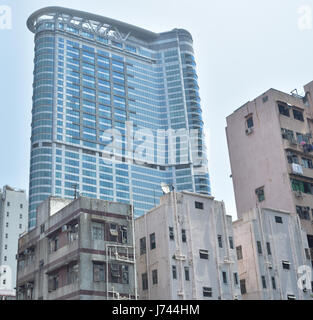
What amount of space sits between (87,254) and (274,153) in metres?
26.2

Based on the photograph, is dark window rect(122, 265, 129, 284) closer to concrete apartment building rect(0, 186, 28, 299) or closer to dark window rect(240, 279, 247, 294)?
dark window rect(240, 279, 247, 294)

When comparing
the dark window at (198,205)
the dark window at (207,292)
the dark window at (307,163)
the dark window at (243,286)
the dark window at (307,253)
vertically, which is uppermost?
the dark window at (307,163)

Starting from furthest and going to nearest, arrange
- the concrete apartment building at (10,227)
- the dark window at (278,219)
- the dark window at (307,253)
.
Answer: the concrete apartment building at (10,227), the dark window at (307,253), the dark window at (278,219)

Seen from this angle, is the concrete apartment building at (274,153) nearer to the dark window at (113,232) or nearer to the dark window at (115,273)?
the dark window at (113,232)

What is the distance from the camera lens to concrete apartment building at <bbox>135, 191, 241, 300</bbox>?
45.3m

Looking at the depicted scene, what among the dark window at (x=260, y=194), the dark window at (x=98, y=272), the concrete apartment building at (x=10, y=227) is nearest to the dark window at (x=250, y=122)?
the dark window at (x=260, y=194)

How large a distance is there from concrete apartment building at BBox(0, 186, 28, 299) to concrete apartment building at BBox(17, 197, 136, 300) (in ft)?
301

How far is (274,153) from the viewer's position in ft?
195

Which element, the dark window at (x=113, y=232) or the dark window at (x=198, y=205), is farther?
the dark window at (x=198, y=205)

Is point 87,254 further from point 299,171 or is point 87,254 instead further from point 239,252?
point 299,171

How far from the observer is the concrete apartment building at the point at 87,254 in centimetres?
4294

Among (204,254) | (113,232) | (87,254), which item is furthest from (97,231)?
(204,254)

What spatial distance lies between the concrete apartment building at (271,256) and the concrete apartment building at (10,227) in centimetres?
9572
